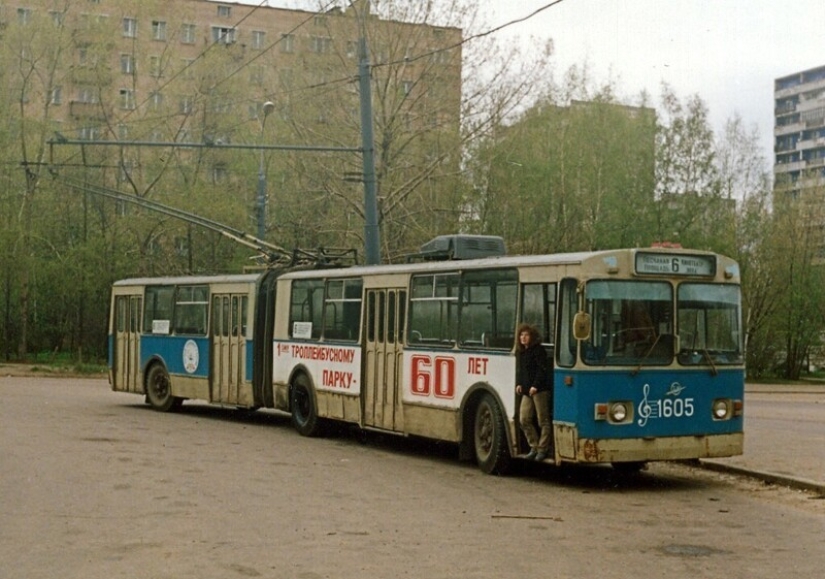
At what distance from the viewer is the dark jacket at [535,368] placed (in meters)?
15.3

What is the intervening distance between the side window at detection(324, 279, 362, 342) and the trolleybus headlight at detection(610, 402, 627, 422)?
6277mm

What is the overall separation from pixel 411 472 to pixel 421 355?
7.50ft

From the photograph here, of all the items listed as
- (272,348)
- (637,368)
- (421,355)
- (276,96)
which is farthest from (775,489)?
(276,96)

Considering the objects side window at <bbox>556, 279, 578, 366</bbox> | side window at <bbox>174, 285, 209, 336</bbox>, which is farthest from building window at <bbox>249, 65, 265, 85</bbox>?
side window at <bbox>556, 279, 578, 366</bbox>

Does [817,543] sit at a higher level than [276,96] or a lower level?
lower

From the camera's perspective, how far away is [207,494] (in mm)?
13711

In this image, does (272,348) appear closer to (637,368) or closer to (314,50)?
(637,368)

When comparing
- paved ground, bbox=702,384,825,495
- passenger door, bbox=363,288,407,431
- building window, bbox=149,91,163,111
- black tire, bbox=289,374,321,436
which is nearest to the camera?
paved ground, bbox=702,384,825,495

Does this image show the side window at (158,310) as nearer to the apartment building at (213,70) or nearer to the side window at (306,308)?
the side window at (306,308)

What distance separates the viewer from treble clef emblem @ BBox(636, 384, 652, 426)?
1484 cm

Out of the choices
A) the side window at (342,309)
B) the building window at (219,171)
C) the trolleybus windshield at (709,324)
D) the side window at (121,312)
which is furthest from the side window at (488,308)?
the building window at (219,171)

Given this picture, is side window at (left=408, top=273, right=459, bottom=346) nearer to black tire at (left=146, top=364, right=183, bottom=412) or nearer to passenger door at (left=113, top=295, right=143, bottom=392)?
black tire at (left=146, top=364, right=183, bottom=412)

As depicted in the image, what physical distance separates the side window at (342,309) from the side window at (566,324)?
5661mm

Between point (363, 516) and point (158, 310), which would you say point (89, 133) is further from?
point (363, 516)
